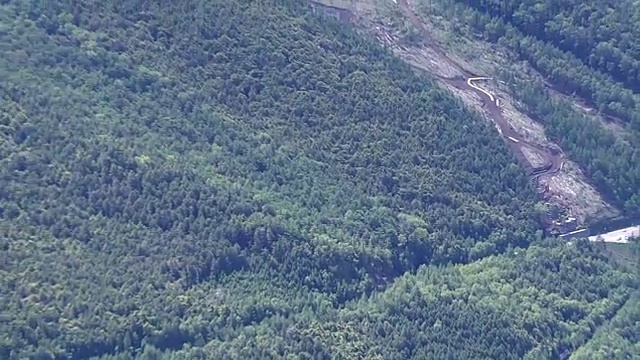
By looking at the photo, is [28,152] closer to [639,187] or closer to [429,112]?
[429,112]

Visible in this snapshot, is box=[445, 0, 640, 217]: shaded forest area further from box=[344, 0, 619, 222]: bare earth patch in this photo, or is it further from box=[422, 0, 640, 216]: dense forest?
box=[344, 0, 619, 222]: bare earth patch

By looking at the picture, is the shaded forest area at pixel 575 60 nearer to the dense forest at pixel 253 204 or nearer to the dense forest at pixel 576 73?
the dense forest at pixel 576 73

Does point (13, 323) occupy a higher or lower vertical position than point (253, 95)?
lower

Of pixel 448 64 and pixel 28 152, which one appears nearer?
pixel 28 152

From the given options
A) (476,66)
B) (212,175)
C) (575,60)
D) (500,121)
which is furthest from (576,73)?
(212,175)

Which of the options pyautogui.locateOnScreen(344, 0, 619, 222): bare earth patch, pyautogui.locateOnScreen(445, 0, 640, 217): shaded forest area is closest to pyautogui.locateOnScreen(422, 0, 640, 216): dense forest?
pyautogui.locateOnScreen(445, 0, 640, 217): shaded forest area

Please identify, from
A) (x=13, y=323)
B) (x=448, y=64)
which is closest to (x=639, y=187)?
(x=448, y=64)

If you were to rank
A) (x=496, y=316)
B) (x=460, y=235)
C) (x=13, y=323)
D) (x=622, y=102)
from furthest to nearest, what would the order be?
(x=622, y=102), (x=460, y=235), (x=496, y=316), (x=13, y=323)
